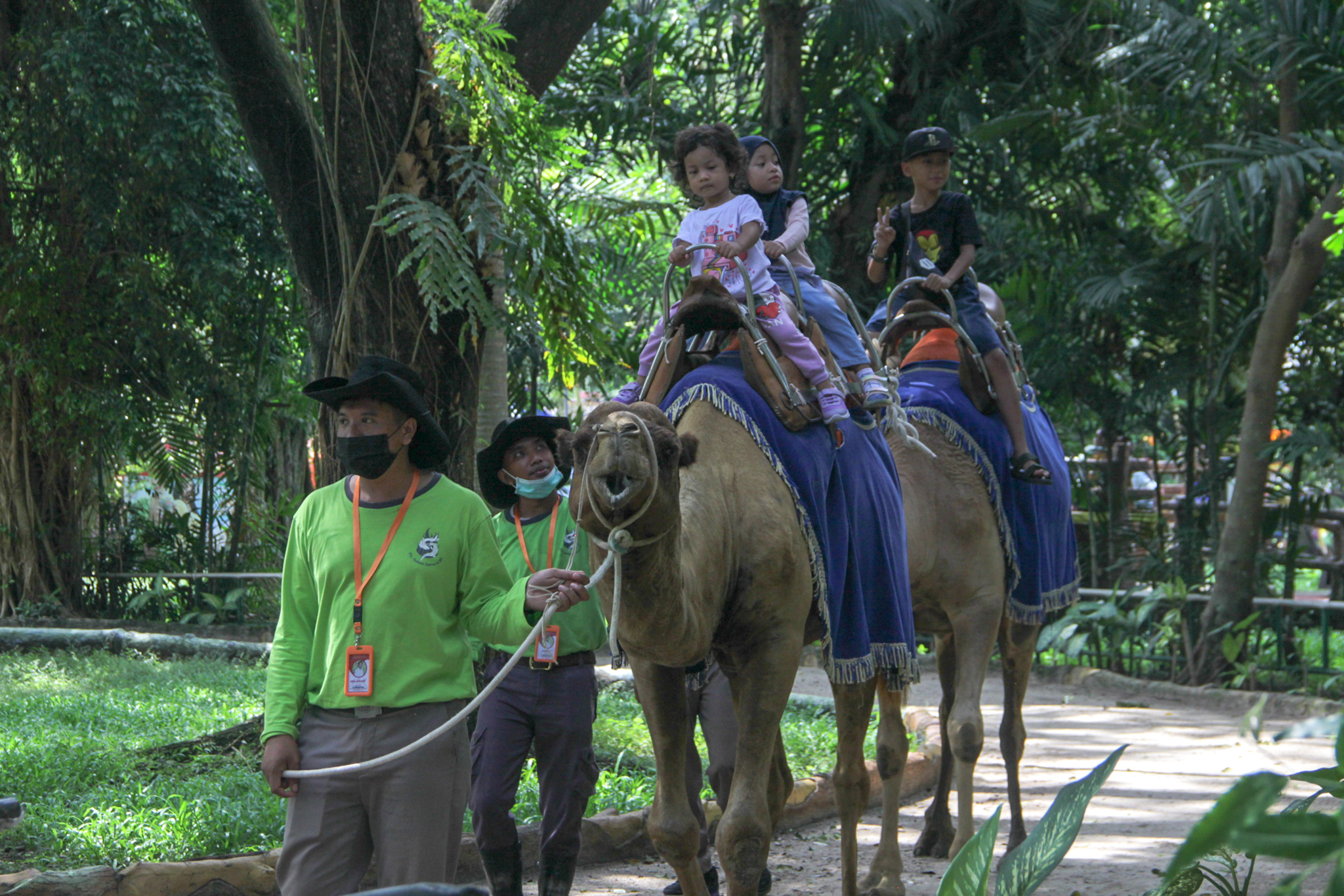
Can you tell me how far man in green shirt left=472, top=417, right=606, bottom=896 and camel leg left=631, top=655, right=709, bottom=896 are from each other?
22.4 inches

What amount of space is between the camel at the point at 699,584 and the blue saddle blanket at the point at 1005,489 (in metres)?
2.13

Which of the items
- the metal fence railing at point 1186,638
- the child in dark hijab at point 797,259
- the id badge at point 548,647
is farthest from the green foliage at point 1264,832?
the metal fence railing at point 1186,638

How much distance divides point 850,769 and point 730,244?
93.1 inches

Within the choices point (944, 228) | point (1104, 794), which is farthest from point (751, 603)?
point (1104, 794)

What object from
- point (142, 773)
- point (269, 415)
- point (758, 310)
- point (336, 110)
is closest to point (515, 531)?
point (758, 310)

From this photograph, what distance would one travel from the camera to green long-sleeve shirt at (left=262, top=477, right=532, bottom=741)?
373 cm

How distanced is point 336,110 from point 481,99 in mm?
694

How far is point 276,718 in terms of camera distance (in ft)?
12.1

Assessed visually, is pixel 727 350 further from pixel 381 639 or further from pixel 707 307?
pixel 381 639

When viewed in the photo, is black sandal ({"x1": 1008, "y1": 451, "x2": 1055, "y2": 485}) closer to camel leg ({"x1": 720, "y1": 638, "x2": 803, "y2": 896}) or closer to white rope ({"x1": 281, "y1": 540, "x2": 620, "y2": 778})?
camel leg ({"x1": 720, "y1": 638, "x2": 803, "y2": 896})

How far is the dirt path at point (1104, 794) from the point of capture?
235 inches

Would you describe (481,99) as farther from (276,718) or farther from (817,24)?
(817,24)

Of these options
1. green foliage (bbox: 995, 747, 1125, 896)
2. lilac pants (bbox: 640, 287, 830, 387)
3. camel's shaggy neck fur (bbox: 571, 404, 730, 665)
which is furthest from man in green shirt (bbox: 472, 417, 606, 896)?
green foliage (bbox: 995, 747, 1125, 896)

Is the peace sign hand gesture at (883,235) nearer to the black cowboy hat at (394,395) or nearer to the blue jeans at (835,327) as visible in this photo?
the blue jeans at (835,327)
